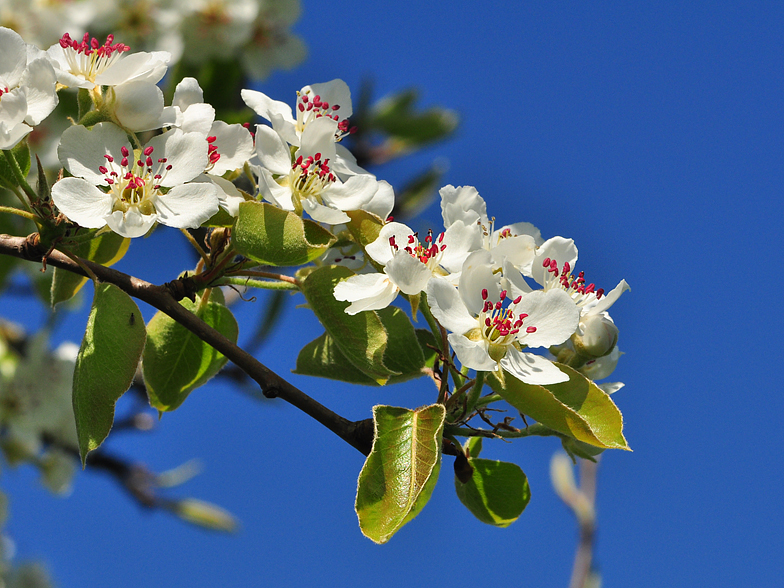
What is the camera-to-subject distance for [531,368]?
0.88 meters

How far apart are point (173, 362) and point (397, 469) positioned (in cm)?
37

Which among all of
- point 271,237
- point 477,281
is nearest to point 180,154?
point 271,237

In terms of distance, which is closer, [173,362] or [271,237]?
[271,237]

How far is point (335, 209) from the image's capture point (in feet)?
3.16

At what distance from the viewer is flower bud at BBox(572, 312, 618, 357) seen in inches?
36.8

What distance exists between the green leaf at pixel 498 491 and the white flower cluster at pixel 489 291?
16 cm

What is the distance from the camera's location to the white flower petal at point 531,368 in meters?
0.85

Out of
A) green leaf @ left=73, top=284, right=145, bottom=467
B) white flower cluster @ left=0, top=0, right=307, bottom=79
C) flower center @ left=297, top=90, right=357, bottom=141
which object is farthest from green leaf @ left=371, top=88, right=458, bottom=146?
green leaf @ left=73, top=284, right=145, bottom=467

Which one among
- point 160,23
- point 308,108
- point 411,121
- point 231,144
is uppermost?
point 411,121

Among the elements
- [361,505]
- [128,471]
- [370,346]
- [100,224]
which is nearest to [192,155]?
[100,224]

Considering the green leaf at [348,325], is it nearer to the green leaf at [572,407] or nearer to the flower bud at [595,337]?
the green leaf at [572,407]

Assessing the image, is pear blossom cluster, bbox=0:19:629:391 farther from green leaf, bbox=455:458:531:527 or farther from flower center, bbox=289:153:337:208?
green leaf, bbox=455:458:531:527

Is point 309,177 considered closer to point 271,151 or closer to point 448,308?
point 271,151

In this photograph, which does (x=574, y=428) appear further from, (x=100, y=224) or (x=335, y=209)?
(x=100, y=224)
